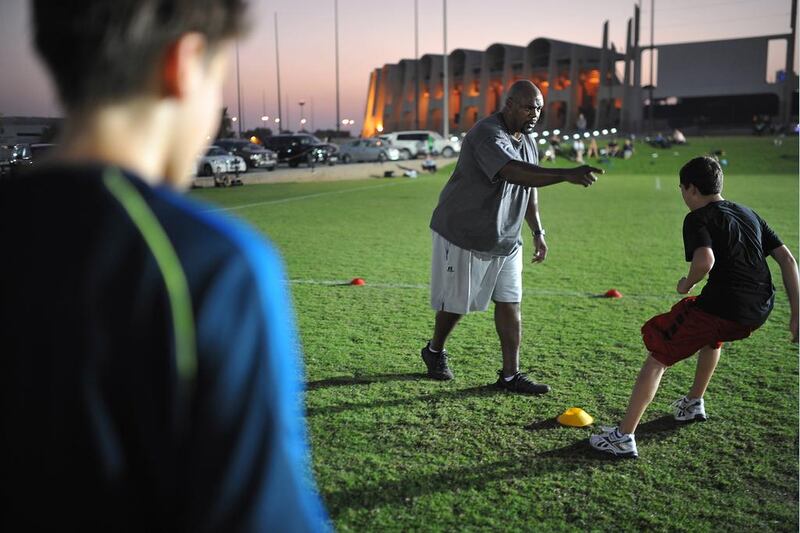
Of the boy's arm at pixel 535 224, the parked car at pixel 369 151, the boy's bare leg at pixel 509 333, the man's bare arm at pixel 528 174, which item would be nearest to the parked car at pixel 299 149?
the parked car at pixel 369 151

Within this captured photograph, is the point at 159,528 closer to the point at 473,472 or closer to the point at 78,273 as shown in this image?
the point at 78,273

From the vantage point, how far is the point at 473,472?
12.6ft

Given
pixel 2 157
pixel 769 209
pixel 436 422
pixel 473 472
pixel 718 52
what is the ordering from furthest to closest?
pixel 718 52 → pixel 2 157 → pixel 769 209 → pixel 436 422 → pixel 473 472

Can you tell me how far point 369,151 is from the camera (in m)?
38.4

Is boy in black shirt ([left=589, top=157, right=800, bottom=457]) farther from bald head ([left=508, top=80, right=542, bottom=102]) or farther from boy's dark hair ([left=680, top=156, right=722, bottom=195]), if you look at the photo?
bald head ([left=508, top=80, right=542, bottom=102])

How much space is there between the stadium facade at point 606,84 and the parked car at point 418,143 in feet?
89.8

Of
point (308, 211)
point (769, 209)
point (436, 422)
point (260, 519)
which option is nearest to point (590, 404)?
point (436, 422)

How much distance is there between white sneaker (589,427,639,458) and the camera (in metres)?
4.04

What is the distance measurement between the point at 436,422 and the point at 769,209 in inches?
616

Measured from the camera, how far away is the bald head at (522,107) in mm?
4855

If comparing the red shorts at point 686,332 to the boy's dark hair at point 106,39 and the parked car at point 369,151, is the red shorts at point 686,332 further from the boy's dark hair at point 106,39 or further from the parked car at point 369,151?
the parked car at point 369,151

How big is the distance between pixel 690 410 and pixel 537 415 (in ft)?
3.15

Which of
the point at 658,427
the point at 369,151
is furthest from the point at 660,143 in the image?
the point at 658,427

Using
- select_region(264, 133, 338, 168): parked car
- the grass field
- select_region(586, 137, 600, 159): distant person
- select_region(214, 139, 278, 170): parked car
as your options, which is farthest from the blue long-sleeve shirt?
select_region(586, 137, 600, 159): distant person
